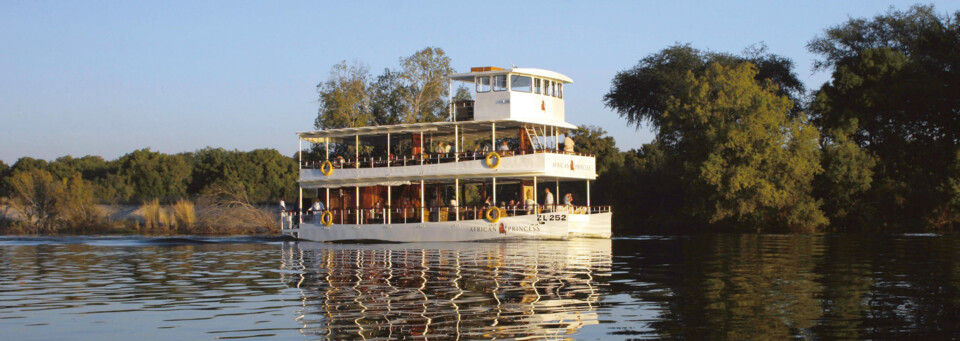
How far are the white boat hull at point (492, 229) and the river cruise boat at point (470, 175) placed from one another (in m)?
0.03

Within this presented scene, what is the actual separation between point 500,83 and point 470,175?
335 cm

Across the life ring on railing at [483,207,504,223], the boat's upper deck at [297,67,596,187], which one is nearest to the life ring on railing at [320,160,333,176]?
the boat's upper deck at [297,67,596,187]

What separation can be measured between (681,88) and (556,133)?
2272 centimetres

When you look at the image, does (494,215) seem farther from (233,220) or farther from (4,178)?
Answer: (4,178)

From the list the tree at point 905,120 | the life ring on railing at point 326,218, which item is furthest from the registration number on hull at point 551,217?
the tree at point 905,120

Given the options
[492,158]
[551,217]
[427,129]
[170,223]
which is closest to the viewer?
[551,217]

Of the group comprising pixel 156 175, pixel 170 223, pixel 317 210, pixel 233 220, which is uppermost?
pixel 156 175

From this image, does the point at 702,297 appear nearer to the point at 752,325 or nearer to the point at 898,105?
the point at 752,325

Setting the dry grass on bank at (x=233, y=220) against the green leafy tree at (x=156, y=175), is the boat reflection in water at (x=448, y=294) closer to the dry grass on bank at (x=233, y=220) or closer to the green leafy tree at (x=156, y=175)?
the dry grass on bank at (x=233, y=220)

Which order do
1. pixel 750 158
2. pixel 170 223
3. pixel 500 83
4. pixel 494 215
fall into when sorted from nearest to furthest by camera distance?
pixel 494 215 < pixel 500 83 < pixel 750 158 < pixel 170 223

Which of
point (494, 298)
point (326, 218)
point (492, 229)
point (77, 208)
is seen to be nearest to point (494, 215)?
point (492, 229)

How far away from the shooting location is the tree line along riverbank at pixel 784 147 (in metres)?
44.3

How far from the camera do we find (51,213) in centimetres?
5225

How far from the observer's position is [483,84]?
1350 inches
